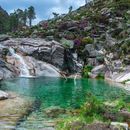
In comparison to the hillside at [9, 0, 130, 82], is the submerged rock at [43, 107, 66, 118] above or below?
below

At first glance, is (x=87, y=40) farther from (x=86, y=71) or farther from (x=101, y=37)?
(x=86, y=71)

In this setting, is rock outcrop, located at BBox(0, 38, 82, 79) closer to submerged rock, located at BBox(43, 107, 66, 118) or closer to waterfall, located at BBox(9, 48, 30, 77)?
waterfall, located at BBox(9, 48, 30, 77)

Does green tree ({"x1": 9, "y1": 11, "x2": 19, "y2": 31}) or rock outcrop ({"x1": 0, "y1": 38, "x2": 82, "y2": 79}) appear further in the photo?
green tree ({"x1": 9, "y1": 11, "x2": 19, "y2": 31})

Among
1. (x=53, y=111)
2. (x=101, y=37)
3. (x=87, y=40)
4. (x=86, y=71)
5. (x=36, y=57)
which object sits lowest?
(x=53, y=111)

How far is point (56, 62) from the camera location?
333 ft

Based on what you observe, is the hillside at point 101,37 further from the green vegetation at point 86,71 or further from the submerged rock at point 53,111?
the submerged rock at point 53,111

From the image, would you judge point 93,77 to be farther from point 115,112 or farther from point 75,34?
point 115,112

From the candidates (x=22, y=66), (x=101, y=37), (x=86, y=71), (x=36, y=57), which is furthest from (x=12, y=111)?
(x=101, y=37)

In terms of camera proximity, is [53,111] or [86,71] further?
[86,71]

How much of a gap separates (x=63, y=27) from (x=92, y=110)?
352ft

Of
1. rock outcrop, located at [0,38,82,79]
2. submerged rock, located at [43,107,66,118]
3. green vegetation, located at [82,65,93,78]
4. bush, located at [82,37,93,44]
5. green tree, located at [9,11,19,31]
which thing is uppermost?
green tree, located at [9,11,19,31]

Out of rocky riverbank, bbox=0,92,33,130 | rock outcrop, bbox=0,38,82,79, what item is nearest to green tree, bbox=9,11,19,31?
rock outcrop, bbox=0,38,82,79

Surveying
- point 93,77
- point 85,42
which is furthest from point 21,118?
point 85,42

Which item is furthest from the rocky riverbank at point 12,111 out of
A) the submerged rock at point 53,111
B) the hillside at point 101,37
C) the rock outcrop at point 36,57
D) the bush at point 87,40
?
the bush at point 87,40
